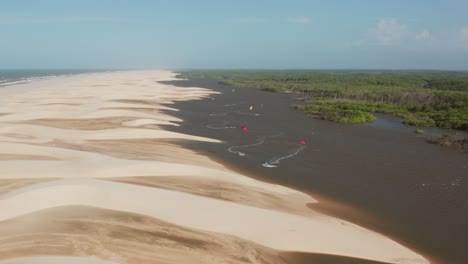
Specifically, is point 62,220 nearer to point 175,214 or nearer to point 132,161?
point 175,214

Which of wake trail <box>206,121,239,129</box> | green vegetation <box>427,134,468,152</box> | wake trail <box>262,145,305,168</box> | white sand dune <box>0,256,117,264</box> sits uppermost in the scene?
wake trail <box>206,121,239,129</box>

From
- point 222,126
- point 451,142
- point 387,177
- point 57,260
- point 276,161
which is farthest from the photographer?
point 222,126

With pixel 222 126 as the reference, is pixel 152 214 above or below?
below

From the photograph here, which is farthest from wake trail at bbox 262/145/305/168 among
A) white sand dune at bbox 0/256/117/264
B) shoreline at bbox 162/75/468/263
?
white sand dune at bbox 0/256/117/264

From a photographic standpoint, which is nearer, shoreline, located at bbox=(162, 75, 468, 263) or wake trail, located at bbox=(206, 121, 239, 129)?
shoreline, located at bbox=(162, 75, 468, 263)

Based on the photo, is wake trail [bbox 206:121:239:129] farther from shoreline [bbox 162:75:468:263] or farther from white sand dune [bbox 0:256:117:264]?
white sand dune [bbox 0:256:117:264]

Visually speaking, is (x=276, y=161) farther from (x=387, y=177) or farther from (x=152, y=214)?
(x=152, y=214)

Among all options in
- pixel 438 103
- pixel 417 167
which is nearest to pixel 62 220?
pixel 417 167

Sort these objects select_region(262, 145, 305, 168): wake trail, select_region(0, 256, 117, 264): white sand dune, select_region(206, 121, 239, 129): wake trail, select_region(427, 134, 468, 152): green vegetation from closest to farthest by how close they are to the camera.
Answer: select_region(0, 256, 117, 264): white sand dune, select_region(262, 145, 305, 168): wake trail, select_region(427, 134, 468, 152): green vegetation, select_region(206, 121, 239, 129): wake trail

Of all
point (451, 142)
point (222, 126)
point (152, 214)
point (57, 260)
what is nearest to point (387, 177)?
point (451, 142)
